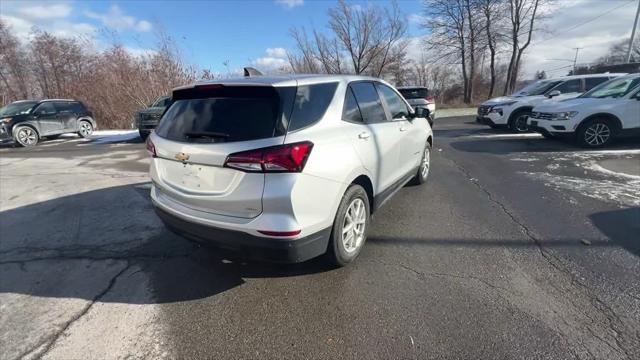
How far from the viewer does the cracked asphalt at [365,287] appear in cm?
232

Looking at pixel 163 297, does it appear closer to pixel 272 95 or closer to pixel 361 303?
pixel 361 303

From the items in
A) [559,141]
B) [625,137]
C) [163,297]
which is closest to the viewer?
[163,297]

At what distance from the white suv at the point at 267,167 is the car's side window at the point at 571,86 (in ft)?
36.3

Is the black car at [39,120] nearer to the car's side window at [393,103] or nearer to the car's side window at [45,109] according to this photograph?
the car's side window at [45,109]

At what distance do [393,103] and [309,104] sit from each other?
2.10 m

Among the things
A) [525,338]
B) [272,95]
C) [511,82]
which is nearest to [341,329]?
[525,338]

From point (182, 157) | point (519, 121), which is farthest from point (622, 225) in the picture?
point (519, 121)

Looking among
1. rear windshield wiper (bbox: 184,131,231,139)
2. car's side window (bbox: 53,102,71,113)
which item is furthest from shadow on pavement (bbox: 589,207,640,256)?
car's side window (bbox: 53,102,71,113)

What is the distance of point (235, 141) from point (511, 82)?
3639 centimetres

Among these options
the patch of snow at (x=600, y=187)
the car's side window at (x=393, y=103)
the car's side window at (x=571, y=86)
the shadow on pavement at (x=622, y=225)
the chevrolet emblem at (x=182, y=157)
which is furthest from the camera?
the car's side window at (x=571, y=86)

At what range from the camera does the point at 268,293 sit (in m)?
2.90

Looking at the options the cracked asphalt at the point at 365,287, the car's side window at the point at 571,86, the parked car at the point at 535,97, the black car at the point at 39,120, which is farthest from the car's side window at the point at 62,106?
the car's side window at the point at 571,86

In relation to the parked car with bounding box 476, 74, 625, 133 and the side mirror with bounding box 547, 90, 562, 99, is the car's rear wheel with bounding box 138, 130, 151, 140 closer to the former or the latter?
the parked car with bounding box 476, 74, 625, 133

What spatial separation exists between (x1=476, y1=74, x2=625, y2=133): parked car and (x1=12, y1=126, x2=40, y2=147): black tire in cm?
1754
